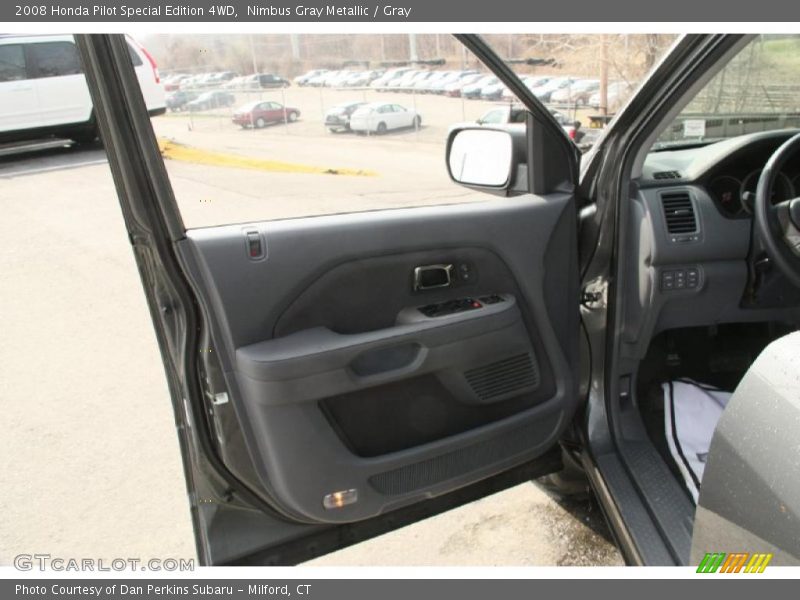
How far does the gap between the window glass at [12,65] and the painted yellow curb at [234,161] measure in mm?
1581

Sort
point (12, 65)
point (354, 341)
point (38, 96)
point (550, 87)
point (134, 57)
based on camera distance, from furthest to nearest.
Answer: point (38, 96), point (12, 65), point (550, 87), point (354, 341), point (134, 57)

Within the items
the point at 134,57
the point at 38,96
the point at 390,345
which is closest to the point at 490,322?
the point at 390,345

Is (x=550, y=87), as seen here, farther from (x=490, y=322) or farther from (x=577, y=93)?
(x=490, y=322)

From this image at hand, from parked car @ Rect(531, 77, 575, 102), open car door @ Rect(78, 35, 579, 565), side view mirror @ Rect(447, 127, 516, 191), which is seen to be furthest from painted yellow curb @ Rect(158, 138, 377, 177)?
parked car @ Rect(531, 77, 575, 102)

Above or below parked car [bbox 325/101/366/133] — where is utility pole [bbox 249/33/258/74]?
above

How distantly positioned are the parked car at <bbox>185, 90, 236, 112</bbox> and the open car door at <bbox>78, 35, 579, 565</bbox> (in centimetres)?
22

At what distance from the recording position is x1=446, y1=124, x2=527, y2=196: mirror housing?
2.03 metres

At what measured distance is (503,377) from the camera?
1.96 metres

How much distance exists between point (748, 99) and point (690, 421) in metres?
1.11

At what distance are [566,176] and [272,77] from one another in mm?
976

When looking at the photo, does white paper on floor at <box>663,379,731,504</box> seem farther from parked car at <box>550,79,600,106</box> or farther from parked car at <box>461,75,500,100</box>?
parked car at <box>461,75,500,100</box>

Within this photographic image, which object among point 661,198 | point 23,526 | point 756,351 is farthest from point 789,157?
point 23,526

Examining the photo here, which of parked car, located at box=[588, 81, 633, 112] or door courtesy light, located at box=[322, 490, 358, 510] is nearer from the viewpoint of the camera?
door courtesy light, located at box=[322, 490, 358, 510]

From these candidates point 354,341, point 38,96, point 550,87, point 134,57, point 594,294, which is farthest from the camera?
point 38,96
